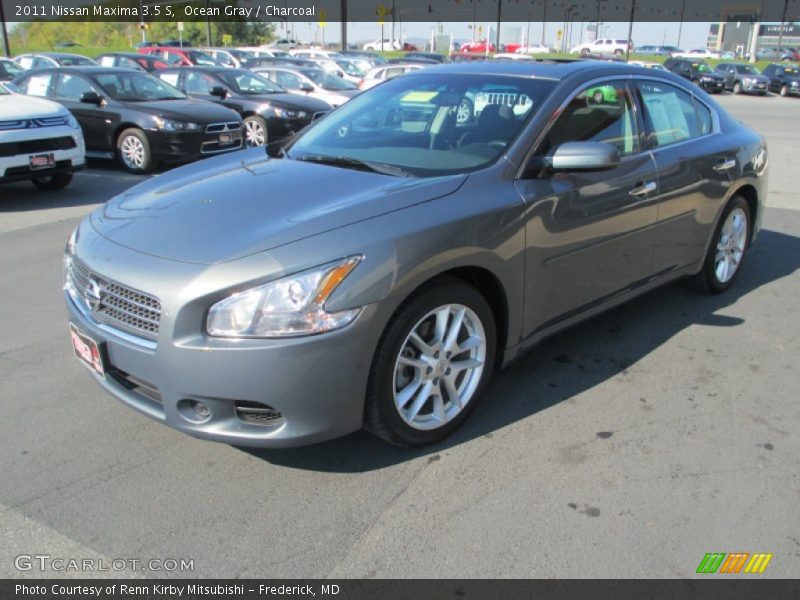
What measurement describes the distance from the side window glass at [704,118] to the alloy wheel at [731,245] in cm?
66

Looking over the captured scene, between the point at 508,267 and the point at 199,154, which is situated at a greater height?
the point at 508,267

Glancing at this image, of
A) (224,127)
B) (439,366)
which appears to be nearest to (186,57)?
(224,127)

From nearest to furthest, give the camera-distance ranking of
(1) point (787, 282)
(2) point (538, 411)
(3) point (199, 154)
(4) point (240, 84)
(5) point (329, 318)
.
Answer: (5) point (329, 318) < (2) point (538, 411) < (1) point (787, 282) < (3) point (199, 154) < (4) point (240, 84)

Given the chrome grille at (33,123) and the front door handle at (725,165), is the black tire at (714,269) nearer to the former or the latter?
the front door handle at (725,165)

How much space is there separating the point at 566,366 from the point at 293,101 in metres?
10.3

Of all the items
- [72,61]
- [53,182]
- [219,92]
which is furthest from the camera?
[72,61]

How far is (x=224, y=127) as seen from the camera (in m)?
10.8

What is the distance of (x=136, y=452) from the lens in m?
3.15

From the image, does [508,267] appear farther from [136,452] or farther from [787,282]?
[787,282]

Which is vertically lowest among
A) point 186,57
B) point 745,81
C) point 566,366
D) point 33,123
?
point 745,81

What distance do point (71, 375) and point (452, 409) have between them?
2.15 metres

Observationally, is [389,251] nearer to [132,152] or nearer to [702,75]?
[132,152]

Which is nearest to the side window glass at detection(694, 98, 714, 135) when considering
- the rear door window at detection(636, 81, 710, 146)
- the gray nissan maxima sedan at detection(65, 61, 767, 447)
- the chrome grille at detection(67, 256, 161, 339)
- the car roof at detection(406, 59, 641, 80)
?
the rear door window at detection(636, 81, 710, 146)

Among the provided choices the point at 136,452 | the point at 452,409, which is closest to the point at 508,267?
the point at 452,409
